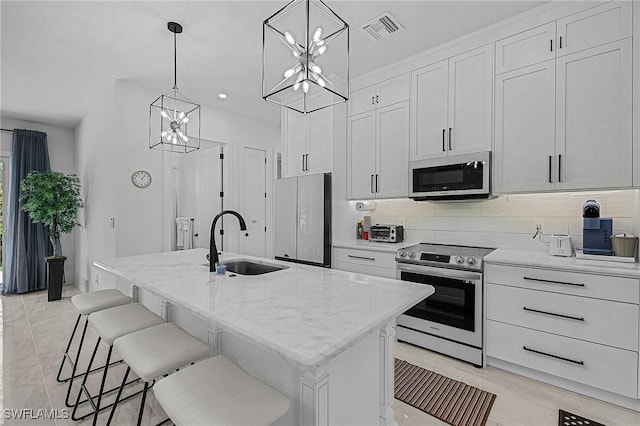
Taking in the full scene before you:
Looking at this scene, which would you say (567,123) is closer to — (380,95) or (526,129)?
(526,129)

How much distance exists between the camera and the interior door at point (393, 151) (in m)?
3.18

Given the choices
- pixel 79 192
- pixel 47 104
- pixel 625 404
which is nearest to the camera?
pixel 625 404

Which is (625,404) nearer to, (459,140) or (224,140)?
(459,140)

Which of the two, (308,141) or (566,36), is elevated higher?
(566,36)

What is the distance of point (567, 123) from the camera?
2312mm

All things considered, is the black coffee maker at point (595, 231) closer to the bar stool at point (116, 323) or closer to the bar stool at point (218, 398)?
the bar stool at point (218, 398)

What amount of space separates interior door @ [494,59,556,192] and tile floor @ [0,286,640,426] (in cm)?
150

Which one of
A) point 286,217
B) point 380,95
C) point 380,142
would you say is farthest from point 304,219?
point 380,95

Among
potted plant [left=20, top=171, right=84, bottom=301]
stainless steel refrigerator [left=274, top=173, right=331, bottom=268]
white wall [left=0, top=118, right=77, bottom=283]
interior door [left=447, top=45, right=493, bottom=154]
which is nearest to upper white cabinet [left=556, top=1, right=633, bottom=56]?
interior door [left=447, top=45, right=493, bottom=154]

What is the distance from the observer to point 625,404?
1.96 m

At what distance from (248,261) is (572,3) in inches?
122

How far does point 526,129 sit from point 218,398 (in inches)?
111

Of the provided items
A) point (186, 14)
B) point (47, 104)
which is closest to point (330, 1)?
point (186, 14)

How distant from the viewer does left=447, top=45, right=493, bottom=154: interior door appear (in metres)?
2.68
